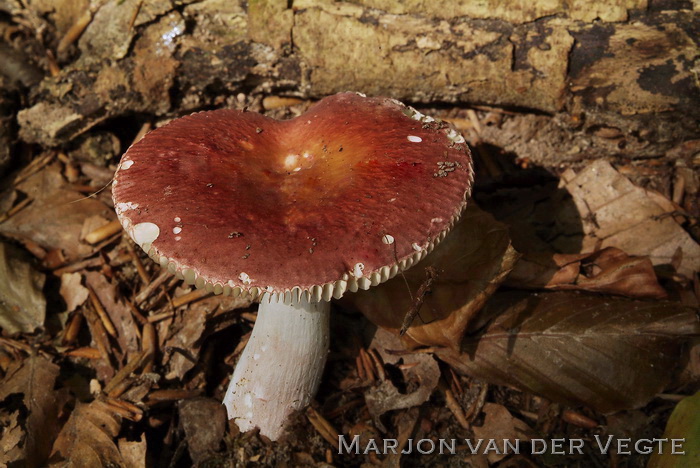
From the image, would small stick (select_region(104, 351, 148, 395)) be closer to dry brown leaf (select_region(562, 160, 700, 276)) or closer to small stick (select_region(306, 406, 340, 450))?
small stick (select_region(306, 406, 340, 450))

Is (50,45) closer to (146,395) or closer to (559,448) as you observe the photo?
(146,395)

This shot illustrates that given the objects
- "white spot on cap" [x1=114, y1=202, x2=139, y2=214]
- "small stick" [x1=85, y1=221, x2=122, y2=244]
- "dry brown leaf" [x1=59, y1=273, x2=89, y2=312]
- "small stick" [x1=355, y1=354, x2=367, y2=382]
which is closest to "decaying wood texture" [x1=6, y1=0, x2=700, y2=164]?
"small stick" [x1=85, y1=221, x2=122, y2=244]

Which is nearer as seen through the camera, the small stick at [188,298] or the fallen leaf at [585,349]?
the fallen leaf at [585,349]

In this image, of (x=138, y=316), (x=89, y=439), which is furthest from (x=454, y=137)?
(x=89, y=439)

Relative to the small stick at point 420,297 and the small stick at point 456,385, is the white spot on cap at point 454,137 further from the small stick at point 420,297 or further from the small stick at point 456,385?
the small stick at point 456,385

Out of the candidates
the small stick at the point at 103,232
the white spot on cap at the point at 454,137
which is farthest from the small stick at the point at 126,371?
the white spot on cap at the point at 454,137

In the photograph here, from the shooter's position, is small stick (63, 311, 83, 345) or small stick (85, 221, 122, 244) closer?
small stick (63, 311, 83, 345)

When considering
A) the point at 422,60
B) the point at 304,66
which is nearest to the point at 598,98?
the point at 422,60
